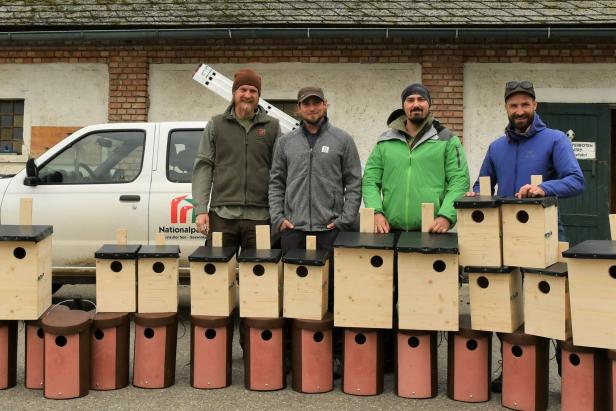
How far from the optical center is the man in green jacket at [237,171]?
180 inches

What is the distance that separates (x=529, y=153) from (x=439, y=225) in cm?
75

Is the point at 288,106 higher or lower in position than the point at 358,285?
higher

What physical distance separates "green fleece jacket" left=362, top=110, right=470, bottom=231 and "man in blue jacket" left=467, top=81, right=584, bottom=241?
18cm

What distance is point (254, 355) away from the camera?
413 centimetres

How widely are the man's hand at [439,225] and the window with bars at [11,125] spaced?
7612mm

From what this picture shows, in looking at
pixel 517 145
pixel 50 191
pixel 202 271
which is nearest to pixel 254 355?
pixel 202 271

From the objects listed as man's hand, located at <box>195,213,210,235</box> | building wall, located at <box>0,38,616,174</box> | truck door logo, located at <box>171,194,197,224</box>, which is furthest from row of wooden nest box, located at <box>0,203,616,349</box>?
building wall, located at <box>0,38,616,174</box>

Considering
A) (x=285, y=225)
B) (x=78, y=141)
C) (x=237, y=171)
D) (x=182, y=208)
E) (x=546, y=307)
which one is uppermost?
(x=78, y=141)

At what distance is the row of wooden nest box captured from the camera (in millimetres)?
3566

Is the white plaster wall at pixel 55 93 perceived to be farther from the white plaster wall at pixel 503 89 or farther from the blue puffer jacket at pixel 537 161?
the blue puffer jacket at pixel 537 161


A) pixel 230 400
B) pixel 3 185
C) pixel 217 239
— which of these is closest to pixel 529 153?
pixel 217 239

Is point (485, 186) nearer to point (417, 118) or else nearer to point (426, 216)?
point (426, 216)

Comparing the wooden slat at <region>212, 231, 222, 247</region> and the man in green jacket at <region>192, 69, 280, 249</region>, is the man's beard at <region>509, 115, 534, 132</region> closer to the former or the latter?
the man in green jacket at <region>192, 69, 280, 249</region>

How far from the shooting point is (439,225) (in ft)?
13.7
